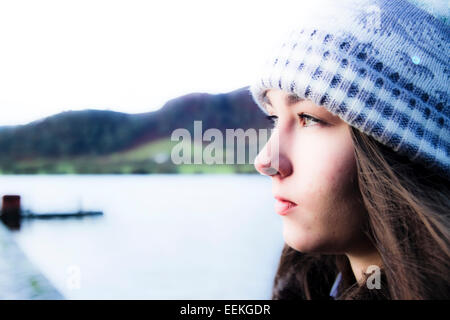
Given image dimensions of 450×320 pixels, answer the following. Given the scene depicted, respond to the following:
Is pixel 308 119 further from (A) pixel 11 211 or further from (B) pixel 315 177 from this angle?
(A) pixel 11 211

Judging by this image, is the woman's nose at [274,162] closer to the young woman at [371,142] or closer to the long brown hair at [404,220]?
the young woman at [371,142]

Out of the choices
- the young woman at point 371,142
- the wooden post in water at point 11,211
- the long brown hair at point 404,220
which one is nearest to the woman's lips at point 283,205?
the young woman at point 371,142

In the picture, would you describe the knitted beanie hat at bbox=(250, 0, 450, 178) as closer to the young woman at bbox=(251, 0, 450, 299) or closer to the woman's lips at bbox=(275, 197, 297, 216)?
the young woman at bbox=(251, 0, 450, 299)

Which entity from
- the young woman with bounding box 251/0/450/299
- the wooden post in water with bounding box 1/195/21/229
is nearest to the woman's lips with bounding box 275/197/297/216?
the young woman with bounding box 251/0/450/299

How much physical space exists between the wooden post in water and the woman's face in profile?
97 centimetres

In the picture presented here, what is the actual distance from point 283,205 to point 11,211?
1020 mm

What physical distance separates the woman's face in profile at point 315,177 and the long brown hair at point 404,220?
0.02 metres

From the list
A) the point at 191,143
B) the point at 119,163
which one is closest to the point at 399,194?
the point at 191,143

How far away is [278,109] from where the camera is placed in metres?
0.70

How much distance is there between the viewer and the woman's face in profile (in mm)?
633

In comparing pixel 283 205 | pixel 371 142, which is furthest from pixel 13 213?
pixel 371 142

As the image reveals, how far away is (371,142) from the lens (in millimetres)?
625

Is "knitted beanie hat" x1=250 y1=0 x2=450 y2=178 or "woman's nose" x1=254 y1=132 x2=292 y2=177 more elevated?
"knitted beanie hat" x1=250 y1=0 x2=450 y2=178
